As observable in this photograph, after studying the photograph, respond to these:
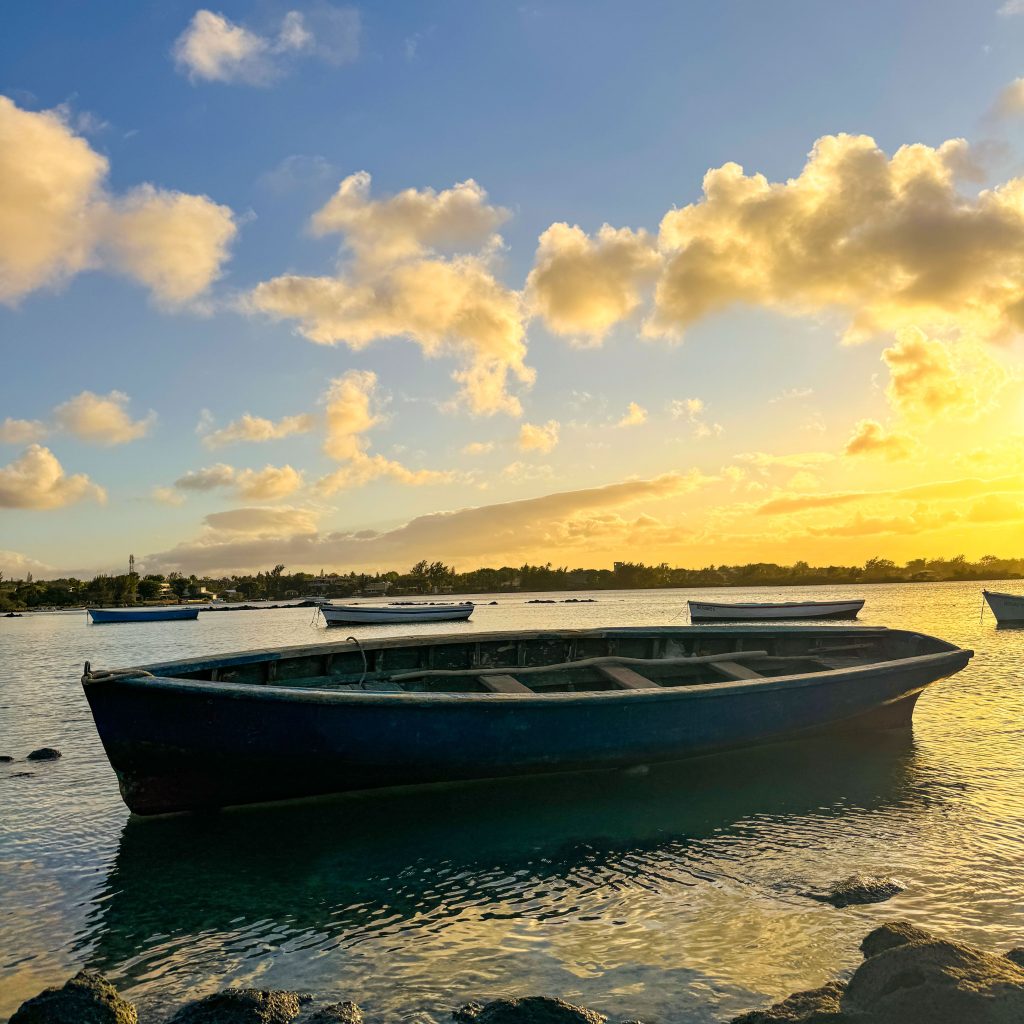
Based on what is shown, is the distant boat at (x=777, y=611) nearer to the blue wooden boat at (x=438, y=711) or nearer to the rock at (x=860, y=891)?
the blue wooden boat at (x=438, y=711)

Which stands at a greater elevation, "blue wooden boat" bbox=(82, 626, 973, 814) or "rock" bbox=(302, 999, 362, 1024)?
"blue wooden boat" bbox=(82, 626, 973, 814)

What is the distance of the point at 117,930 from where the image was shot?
6727 mm

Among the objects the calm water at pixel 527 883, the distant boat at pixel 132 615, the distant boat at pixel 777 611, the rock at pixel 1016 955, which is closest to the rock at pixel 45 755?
the calm water at pixel 527 883

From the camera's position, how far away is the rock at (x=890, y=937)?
529 centimetres

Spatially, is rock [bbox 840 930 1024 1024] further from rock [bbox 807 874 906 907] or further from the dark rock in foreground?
rock [bbox 807 874 906 907]

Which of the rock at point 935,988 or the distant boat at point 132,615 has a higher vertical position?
the rock at point 935,988

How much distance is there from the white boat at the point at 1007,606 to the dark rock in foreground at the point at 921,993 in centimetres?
4954

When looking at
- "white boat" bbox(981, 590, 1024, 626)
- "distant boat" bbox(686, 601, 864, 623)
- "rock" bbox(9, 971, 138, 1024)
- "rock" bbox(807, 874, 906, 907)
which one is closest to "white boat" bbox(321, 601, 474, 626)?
"distant boat" bbox(686, 601, 864, 623)

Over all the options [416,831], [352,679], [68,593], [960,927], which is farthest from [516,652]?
[68,593]

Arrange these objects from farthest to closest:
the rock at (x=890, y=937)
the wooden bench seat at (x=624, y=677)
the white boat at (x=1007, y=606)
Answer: the white boat at (x=1007, y=606) < the wooden bench seat at (x=624, y=677) < the rock at (x=890, y=937)

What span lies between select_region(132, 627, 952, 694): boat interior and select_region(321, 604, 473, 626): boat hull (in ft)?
171

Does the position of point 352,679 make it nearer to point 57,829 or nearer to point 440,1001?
point 57,829

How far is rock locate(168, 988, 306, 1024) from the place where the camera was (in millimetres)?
4977

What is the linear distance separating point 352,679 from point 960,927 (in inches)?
337
